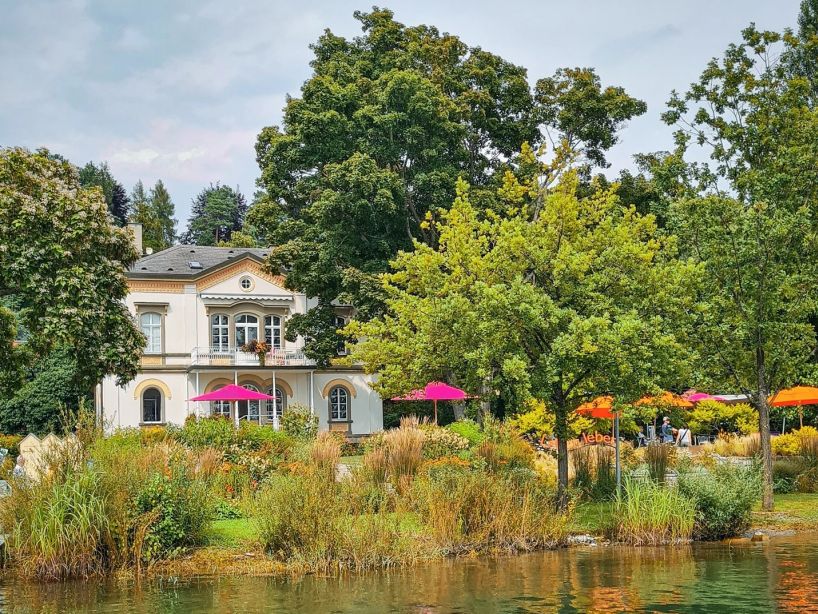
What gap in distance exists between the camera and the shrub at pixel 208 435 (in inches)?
775

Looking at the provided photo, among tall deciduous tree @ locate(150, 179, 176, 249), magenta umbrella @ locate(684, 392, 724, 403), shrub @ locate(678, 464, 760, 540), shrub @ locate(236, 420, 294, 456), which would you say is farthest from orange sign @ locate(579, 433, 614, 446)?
tall deciduous tree @ locate(150, 179, 176, 249)

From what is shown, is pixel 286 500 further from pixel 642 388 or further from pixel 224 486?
pixel 642 388

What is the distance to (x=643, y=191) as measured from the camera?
37.8m

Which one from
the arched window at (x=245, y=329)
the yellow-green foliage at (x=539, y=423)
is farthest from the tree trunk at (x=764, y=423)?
the arched window at (x=245, y=329)

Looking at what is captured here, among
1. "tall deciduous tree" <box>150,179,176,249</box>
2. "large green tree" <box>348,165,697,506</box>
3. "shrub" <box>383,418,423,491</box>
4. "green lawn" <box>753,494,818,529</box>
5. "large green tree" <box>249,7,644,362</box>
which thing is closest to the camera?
"large green tree" <box>348,165,697,506</box>

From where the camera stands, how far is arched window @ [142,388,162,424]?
4019cm

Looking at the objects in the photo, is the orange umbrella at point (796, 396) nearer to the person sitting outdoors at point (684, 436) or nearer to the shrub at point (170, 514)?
the person sitting outdoors at point (684, 436)

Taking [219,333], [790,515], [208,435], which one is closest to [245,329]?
[219,333]

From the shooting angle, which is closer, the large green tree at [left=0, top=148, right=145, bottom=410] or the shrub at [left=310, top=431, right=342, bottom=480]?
the shrub at [left=310, top=431, right=342, bottom=480]

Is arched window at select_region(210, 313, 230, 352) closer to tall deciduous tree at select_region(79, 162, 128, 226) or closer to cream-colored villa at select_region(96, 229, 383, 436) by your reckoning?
cream-colored villa at select_region(96, 229, 383, 436)

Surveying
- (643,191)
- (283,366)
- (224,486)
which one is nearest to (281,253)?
(283,366)

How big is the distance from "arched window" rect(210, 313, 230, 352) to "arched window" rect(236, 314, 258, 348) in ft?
1.56

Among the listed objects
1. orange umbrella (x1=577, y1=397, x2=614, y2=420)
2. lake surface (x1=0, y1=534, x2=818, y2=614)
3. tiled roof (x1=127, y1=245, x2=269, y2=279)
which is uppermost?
tiled roof (x1=127, y1=245, x2=269, y2=279)

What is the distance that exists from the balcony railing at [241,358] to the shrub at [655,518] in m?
27.4
